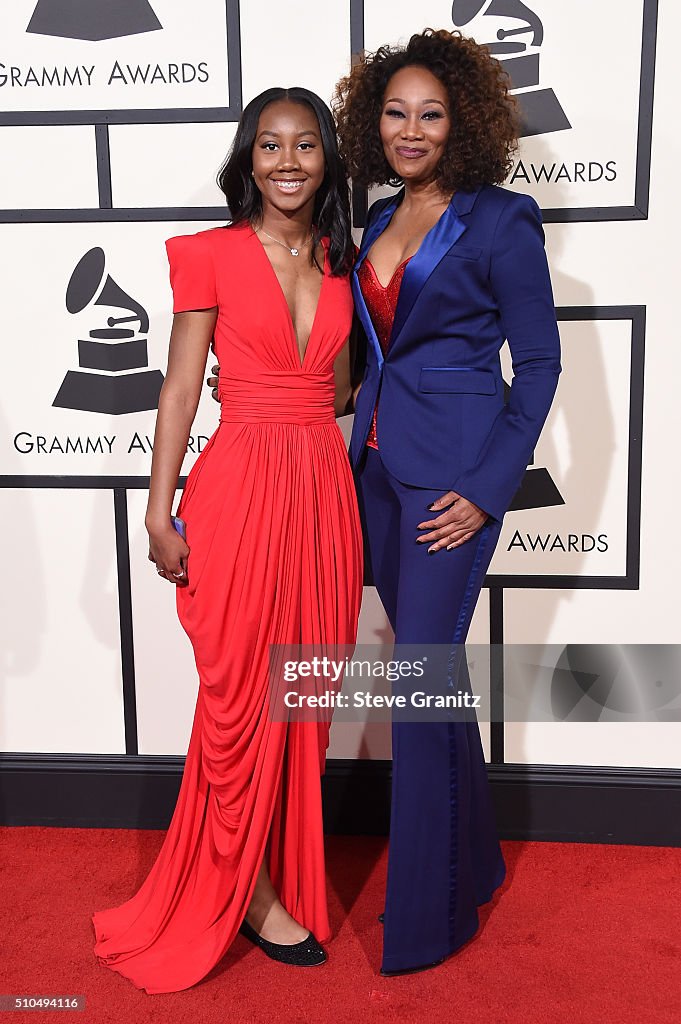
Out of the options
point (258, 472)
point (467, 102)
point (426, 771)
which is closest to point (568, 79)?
point (467, 102)

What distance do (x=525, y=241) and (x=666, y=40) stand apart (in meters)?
0.90

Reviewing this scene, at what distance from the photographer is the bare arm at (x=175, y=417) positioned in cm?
201

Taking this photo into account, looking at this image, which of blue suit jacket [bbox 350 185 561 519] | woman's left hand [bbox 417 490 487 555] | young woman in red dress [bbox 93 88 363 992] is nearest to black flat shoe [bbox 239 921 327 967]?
young woman in red dress [bbox 93 88 363 992]

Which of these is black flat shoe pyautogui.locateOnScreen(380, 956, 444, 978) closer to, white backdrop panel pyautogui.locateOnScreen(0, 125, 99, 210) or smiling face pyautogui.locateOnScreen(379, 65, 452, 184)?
smiling face pyautogui.locateOnScreen(379, 65, 452, 184)

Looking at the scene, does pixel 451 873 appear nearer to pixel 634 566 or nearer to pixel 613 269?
pixel 634 566

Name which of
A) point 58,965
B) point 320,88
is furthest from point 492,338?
point 58,965

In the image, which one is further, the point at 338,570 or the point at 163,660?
the point at 163,660

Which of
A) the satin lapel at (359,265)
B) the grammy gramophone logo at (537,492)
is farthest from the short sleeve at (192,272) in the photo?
the grammy gramophone logo at (537,492)

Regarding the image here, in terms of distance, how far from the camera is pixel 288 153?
76.4 inches

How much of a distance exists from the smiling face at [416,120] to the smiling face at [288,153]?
15 centimetres

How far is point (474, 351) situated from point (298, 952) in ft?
4.40

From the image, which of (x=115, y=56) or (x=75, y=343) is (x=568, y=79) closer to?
(x=115, y=56)

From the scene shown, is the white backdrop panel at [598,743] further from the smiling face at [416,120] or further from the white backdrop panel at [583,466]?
the smiling face at [416,120]

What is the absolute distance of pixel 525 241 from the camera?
1880mm
